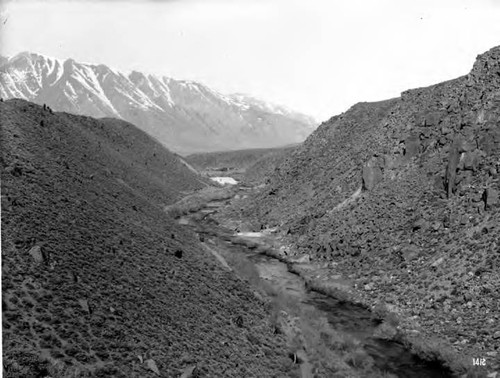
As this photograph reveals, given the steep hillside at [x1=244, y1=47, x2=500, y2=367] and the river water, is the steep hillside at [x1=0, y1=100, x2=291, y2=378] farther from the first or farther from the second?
the steep hillside at [x1=244, y1=47, x2=500, y2=367]

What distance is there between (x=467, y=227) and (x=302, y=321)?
1797 cm

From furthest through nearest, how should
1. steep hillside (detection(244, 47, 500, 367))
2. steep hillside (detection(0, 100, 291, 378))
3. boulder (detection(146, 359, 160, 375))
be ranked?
steep hillside (detection(244, 47, 500, 367))
boulder (detection(146, 359, 160, 375))
steep hillside (detection(0, 100, 291, 378))

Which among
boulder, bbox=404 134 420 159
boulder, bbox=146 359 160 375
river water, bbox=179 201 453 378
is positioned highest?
boulder, bbox=404 134 420 159

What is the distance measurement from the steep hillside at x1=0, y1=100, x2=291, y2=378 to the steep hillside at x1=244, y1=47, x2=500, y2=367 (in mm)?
13300

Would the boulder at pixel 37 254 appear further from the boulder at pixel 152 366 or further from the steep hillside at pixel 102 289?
the boulder at pixel 152 366

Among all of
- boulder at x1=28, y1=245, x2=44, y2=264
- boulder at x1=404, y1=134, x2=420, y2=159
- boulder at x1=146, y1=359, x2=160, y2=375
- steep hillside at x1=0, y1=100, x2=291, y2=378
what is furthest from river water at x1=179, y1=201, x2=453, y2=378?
boulder at x1=404, y1=134, x2=420, y2=159

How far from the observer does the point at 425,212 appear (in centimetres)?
4750

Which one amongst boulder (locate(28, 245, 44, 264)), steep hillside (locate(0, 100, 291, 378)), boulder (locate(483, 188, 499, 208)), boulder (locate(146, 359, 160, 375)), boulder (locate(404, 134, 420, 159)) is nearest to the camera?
steep hillside (locate(0, 100, 291, 378))

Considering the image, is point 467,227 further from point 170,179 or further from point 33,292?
point 170,179

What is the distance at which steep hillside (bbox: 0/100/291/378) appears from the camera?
67.9ft

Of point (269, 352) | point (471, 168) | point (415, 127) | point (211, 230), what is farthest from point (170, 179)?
point (269, 352)

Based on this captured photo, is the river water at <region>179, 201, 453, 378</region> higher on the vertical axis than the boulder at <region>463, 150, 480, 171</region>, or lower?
lower

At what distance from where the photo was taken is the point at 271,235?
2665 inches

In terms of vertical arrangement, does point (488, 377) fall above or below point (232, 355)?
below
